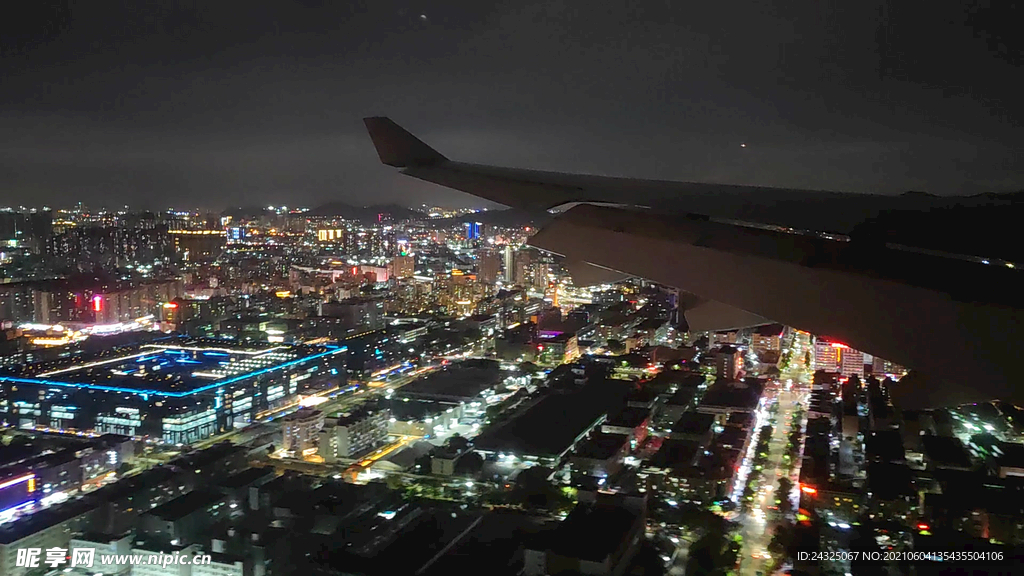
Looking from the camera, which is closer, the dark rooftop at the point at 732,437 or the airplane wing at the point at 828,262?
the airplane wing at the point at 828,262

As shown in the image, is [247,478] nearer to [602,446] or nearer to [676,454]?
[602,446]

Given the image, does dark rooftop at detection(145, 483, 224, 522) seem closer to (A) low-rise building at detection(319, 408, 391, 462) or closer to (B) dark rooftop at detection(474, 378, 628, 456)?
(A) low-rise building at detection(319, 408, 391, 462)

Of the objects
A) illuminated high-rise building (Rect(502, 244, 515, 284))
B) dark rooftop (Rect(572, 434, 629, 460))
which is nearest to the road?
dark rooftop (Rect(572, 434, 629, 460))

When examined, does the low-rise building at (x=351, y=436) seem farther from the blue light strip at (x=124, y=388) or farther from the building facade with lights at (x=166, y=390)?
the blue light strip at (x=124, y=388)

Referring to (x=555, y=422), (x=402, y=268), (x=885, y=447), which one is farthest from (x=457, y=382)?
(x=402, y=268)

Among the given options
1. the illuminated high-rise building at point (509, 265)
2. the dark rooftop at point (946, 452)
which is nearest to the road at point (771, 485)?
the dark rooftop at point (946, 452)

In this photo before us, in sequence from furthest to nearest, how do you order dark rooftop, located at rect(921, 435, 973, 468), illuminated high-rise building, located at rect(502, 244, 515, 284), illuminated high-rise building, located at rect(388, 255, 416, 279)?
1. illuminated high-rise building, located at rect(388, 255, 416, 279)
2. illuminated high-rise building, located at rect(502, 244, 515, 284)
3. dark rooftop, located at rect(921, 435, 973, 468)
